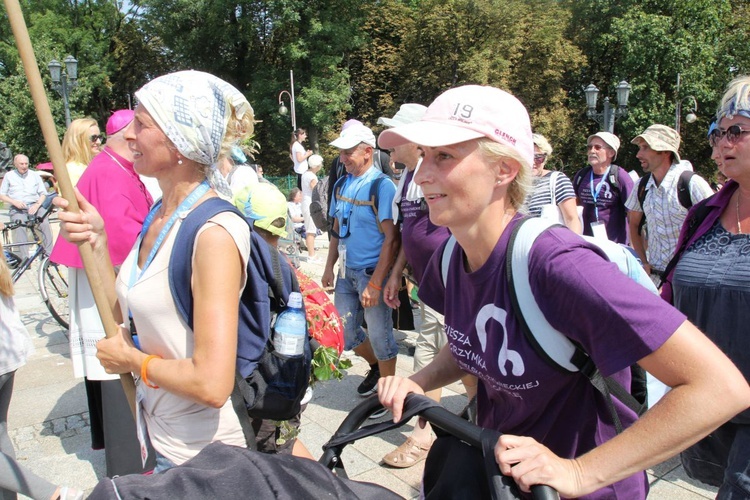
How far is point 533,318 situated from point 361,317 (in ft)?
10.9

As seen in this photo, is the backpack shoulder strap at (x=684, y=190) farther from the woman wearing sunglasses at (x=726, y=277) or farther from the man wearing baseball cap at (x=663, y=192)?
the woman wearing sunglasses at (x=726, y=277)

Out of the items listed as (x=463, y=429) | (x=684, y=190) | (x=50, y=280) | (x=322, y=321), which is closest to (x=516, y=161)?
(x=463, y=429)

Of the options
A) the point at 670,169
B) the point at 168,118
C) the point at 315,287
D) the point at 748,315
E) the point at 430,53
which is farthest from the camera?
the point at 430,53

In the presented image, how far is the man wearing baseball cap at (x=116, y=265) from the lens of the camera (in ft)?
10.5

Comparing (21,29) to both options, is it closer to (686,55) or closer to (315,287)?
(315,287)

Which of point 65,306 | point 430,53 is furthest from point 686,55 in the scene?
point 65,306

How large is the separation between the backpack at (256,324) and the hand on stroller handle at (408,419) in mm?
498

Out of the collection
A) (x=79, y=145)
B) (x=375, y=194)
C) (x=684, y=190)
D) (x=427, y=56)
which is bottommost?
(x=684, y=190)

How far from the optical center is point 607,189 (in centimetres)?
639

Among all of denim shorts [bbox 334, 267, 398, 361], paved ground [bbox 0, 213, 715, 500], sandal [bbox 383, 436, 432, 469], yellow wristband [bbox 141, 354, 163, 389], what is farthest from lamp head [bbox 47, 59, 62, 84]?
yellow wristband [bbox 141, 354, 163, 389]

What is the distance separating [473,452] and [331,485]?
0.33 meters

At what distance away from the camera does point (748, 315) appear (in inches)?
81.4

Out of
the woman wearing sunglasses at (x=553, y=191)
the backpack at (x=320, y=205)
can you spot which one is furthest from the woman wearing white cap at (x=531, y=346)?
the backpack at (x=320, y=205)

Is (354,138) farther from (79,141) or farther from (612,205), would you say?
(612,205)
